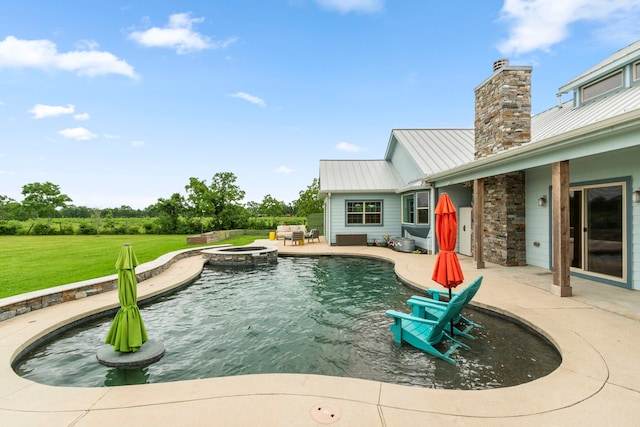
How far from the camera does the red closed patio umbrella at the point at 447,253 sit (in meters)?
5.04

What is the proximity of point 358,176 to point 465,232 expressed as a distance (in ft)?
21.8

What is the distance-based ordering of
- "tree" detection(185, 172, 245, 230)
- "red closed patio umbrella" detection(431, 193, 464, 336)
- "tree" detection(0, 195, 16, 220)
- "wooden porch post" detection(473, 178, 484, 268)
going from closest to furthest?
"red closed patio umbrella" detection(431, 193, 464, 336), "wooden porch post" detection(473, 178, 484, 268), "tree" detection(185, 172, 245, 230), "tree" detection(0, 195, 16, 220)

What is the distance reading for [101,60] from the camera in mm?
12586

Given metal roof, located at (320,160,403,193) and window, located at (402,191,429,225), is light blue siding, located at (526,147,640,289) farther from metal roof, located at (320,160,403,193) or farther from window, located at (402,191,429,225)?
metal roof, located at (320,160,403,193)

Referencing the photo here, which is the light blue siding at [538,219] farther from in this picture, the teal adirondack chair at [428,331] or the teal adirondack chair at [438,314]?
the teal adirondack chair at [428,331]

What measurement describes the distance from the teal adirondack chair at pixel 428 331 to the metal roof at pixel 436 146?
9.09 meters

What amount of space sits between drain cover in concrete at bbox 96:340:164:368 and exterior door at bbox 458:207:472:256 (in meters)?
11.0

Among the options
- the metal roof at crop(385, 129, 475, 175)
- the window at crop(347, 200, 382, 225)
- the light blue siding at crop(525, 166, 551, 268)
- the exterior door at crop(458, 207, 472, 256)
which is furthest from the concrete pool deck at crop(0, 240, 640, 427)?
the window at crop(347, 200, 382, 225)

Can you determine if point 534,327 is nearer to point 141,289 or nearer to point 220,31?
point 141,289

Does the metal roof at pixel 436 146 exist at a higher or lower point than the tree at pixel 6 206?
higher

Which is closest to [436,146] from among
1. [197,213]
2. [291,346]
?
[291,346]

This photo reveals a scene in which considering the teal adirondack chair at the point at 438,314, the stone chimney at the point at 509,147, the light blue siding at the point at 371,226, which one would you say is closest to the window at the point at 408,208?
the light blue siding at the point at 371,226

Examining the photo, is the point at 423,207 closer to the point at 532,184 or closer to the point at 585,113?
the point at 532,184

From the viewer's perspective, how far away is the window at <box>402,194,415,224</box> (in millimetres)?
13820
